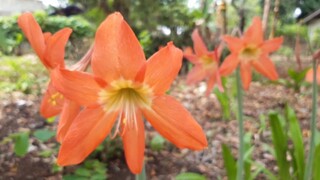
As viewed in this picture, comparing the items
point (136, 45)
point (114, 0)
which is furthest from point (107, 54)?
point (114, 0)

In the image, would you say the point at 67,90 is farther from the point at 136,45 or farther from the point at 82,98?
the point at 136,45

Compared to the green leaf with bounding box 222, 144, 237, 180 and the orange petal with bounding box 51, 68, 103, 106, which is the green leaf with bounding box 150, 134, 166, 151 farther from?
the orange petal with bounding box 51, 68, 103, 106

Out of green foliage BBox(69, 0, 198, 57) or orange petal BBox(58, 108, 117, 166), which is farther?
green foliage BBox(69, 0, 198, 57)

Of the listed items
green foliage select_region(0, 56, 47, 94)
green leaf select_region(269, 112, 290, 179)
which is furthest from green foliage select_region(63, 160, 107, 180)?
green foliage select_region(0, 56, 47, 94)

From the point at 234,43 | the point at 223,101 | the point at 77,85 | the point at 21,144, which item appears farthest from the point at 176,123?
the point at 223,101

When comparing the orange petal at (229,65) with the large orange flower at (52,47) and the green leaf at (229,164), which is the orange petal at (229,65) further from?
the large orange flower at (52,47)

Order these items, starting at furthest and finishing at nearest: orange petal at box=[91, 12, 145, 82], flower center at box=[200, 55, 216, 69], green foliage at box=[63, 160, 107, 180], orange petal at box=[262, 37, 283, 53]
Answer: flower center at box=[200, 55, 216, 69]
orange petal at box=[262, 37, 283, 53]
green foliage at box=[63, 160, 107, 180]
orange petal at box=[91, 12, 145, 82]

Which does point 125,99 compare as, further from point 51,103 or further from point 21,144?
Answer: point 21,144
